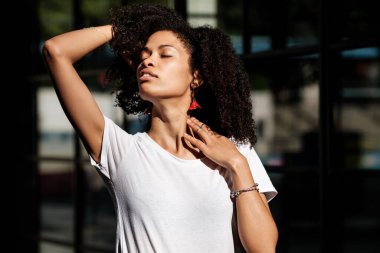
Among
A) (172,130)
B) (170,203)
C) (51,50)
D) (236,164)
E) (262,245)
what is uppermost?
(51,50)

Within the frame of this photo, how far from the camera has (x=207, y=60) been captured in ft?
7.73

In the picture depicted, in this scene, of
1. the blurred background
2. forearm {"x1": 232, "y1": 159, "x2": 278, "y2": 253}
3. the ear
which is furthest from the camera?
the blurred background

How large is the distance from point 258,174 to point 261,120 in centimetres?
497

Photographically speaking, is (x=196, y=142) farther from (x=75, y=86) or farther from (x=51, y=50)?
(x=51, y=50)

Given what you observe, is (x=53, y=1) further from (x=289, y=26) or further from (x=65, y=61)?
(x=65, y=61)

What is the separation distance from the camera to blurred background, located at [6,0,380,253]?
3395 mm

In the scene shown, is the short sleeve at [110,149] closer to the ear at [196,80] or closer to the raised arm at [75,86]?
the raised arm at [75,86]

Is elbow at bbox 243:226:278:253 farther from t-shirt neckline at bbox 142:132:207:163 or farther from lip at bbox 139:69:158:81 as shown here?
lip at bbox 139:69:158:81

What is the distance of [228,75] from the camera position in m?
2.38

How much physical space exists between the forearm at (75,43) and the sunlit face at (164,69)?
0.52ft

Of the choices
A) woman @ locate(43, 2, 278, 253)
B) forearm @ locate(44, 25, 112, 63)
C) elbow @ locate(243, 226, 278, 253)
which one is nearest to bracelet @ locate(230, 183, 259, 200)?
woman @ locate(43, 2, 278, 253)

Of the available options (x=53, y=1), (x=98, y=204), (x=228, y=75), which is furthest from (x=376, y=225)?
(x=228, y=75)

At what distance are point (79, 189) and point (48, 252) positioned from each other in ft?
2.91

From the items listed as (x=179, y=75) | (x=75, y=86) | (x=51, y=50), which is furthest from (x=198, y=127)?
(x=51, y=50)
